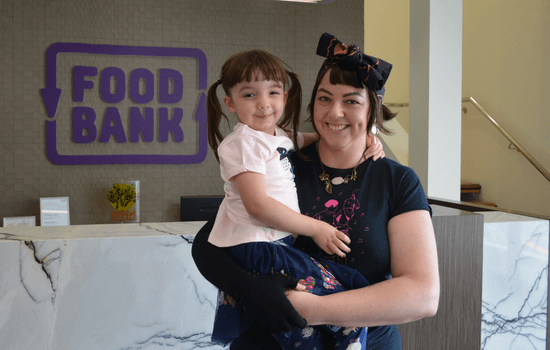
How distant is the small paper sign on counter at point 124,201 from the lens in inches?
173

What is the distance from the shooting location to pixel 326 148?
1195mm

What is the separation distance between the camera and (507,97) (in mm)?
5277

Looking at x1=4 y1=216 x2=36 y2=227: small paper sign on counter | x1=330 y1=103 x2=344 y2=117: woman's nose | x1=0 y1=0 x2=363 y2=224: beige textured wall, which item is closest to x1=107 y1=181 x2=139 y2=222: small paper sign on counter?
x1=0 y1=0 x2=363 y2=224: beige textured wall

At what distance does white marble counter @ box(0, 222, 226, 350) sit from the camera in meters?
1.60

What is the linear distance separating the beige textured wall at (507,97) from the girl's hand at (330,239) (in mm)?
4561

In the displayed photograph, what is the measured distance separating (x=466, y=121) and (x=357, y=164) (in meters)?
5.26

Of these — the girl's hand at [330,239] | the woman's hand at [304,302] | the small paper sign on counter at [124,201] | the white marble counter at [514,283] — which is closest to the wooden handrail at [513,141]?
the white marble counter at [514,283]

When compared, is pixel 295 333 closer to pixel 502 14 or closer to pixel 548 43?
pixel 548 43

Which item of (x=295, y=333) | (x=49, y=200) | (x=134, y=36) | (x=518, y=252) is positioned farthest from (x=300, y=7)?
(x=295, y=333)

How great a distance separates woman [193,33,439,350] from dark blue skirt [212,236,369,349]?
0.12 ft

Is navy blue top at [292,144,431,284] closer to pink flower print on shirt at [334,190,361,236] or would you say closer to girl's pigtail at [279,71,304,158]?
pink flower print on shirt at [334,190,361,236]

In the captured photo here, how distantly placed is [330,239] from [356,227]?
0.31 feet

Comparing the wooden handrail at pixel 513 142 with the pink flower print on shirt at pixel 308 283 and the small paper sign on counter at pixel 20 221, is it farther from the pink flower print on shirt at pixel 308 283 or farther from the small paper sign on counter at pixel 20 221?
the small paper sign on counter at pixel 20 221

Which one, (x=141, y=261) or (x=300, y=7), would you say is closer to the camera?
(x=141, y=261)
